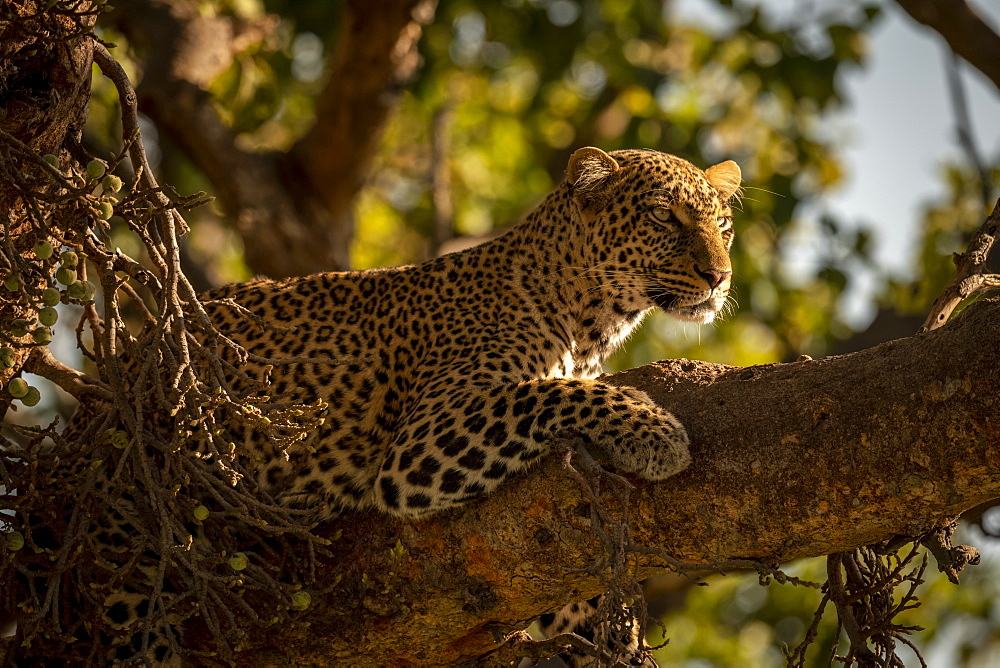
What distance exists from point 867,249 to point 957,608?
4.45m

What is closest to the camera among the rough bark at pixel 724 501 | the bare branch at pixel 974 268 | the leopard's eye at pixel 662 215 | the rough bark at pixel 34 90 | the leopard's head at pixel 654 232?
the rough bark at pixel 724 501

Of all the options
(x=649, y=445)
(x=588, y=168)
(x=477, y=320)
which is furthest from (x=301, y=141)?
(x=649, y=445)

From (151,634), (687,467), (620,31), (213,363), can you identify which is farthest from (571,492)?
(620,31)

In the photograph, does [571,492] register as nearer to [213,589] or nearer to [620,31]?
[213,589]

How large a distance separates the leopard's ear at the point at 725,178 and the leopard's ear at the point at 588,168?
84 centimetres

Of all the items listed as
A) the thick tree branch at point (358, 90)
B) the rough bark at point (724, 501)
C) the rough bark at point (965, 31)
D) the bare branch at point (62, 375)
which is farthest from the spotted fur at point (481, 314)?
the thick tree branch at point (358, 90)

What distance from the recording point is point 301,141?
11.7 m

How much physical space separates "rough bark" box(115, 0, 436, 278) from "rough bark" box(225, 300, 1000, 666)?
5544 mm

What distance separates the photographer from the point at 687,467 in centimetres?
495

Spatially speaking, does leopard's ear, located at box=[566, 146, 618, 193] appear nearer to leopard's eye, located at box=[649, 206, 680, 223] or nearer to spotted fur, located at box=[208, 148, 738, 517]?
spotted fur, located at box=[208, 148, 738, 517]

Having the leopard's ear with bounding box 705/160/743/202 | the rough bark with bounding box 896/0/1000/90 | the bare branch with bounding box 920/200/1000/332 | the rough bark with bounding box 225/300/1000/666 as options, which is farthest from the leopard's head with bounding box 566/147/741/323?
the rough bark with bounding box 896/0/1000/90

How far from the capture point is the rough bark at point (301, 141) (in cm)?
1067

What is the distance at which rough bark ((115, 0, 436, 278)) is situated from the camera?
35.0 feet

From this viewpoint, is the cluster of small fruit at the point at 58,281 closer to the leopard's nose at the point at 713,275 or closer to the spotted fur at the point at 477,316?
the spotted fur at the point at 477,316
